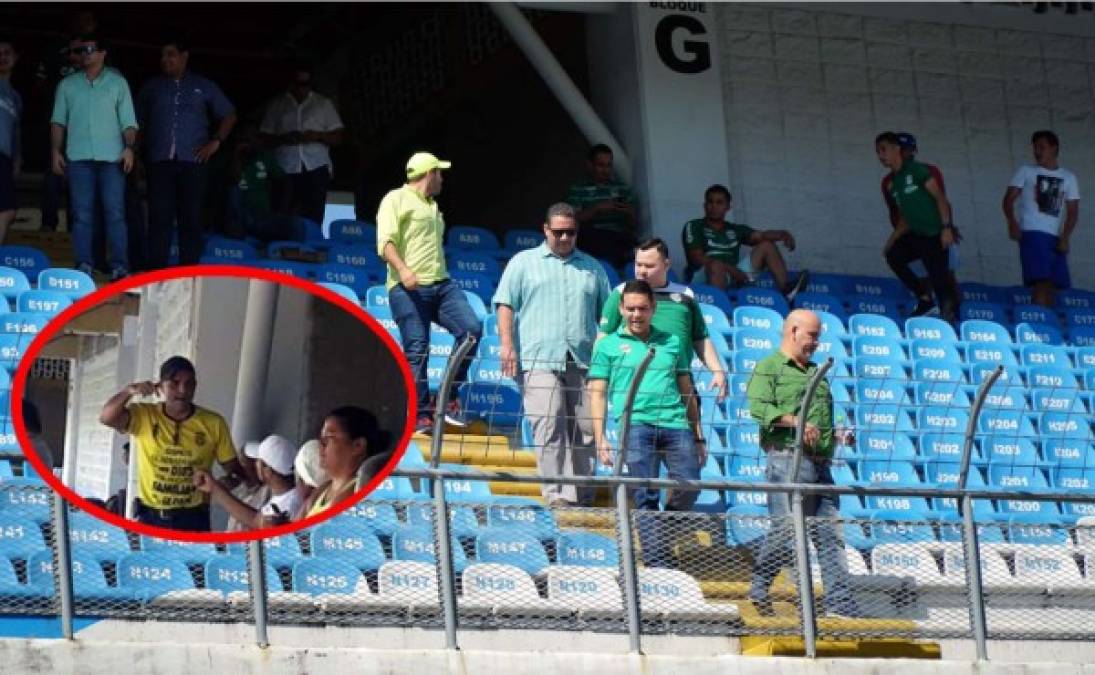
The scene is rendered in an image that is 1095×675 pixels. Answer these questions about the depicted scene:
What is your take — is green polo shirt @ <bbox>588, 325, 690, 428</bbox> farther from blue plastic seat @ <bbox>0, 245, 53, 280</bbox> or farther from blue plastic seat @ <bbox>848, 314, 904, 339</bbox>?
blue plastic seat @ <bbox>0, 245, 53, 280</bbox>

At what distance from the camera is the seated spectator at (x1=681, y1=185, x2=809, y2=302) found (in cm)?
1448

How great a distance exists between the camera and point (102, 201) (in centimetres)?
1263

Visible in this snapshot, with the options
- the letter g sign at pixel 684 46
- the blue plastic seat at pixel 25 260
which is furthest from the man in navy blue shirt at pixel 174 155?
the letter g sign at pixel 684 46

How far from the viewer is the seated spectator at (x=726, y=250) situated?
14.5m

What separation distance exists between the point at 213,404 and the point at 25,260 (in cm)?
998

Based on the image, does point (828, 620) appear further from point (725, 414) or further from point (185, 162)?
point (185, 162)

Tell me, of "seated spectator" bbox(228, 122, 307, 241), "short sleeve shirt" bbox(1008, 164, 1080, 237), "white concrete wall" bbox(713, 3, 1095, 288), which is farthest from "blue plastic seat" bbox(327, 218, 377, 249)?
"short sleeve shirt" bbox(1008, 164, 1080, 237)

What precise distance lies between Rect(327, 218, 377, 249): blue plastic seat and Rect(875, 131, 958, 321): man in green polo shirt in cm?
362

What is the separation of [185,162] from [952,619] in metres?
6.46

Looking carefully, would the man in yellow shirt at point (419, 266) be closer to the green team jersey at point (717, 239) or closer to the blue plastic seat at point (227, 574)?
the blue plastic seat at point (227, 574)

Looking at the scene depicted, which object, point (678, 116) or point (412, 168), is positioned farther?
point (678, 116)

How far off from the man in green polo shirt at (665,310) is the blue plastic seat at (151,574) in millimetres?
2436

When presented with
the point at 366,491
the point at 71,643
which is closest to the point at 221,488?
the point at 366,491

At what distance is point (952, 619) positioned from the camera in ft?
Result: 27.4
